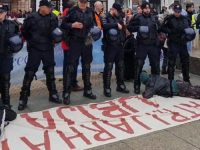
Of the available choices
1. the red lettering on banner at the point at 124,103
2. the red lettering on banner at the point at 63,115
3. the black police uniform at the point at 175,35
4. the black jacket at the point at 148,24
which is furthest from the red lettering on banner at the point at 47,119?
the black police uniform at the point at 175,35

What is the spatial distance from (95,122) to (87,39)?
5.27 feet

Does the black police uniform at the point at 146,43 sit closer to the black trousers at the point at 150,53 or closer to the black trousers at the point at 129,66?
the black trousers at the point at 150,53

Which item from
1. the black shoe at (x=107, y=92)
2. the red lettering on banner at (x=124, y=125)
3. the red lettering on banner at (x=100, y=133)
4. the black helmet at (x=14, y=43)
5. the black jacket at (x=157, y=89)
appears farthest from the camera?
the black shoe at (x=107, y=92)

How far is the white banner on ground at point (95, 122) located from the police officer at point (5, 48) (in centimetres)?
64

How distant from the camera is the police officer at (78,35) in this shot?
517 cm

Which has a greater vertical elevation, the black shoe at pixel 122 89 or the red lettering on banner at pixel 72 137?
the black shoe at pixel 122 89

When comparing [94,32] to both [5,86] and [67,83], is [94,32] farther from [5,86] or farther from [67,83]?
[5,86]

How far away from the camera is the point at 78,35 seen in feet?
17.1

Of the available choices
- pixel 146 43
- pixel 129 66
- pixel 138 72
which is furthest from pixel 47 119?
pixel 129 66

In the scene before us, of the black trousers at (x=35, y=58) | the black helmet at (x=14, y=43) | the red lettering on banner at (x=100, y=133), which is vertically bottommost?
the red lettering on banner at (x=100, y=133)

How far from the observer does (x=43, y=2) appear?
4.86m

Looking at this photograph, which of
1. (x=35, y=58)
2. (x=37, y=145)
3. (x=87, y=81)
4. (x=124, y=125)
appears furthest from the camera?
(x=87, y=81)

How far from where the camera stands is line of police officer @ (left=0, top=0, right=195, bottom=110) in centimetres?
494

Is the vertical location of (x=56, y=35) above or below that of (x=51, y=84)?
above
